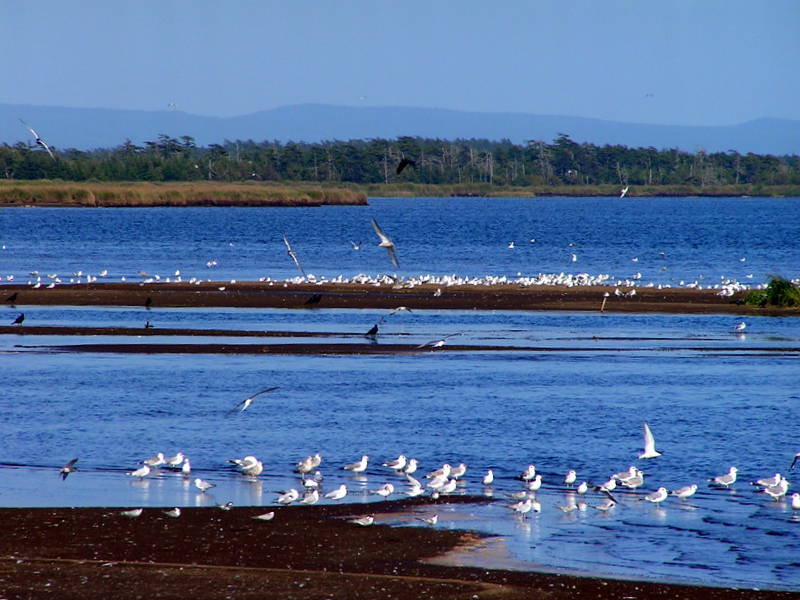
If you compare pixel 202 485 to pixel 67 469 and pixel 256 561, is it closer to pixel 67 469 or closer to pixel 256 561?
pixel 67 469

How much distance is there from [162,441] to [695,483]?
6.88 meters

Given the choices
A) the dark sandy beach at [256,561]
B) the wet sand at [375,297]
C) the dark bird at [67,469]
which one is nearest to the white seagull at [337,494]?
the dark sandy beach at [256,561]

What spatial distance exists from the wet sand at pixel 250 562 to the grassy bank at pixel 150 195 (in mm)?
97411

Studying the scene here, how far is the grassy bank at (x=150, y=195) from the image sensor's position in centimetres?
10975

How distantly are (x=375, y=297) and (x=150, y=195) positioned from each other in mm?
80622

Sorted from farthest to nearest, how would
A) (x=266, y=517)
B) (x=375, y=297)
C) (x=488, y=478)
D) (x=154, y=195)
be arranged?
(x=154, y=195), (x=375, y=297), (x=488, y=478), (x=266, y=517)

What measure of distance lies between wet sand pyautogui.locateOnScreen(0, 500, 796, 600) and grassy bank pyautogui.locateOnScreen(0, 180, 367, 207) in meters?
97.4

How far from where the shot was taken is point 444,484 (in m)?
14.5

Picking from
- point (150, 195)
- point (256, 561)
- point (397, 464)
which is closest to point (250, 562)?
point (256, 561)

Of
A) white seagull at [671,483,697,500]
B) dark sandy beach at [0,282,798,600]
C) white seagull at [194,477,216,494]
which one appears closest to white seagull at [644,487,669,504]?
white seagull at [671,483,697,500]

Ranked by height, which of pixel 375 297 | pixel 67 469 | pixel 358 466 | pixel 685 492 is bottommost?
pixel 685 492

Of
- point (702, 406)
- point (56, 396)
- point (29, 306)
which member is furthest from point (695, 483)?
point (29, 306)

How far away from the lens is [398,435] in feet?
61.2

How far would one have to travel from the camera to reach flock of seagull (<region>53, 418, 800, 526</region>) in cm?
1427
